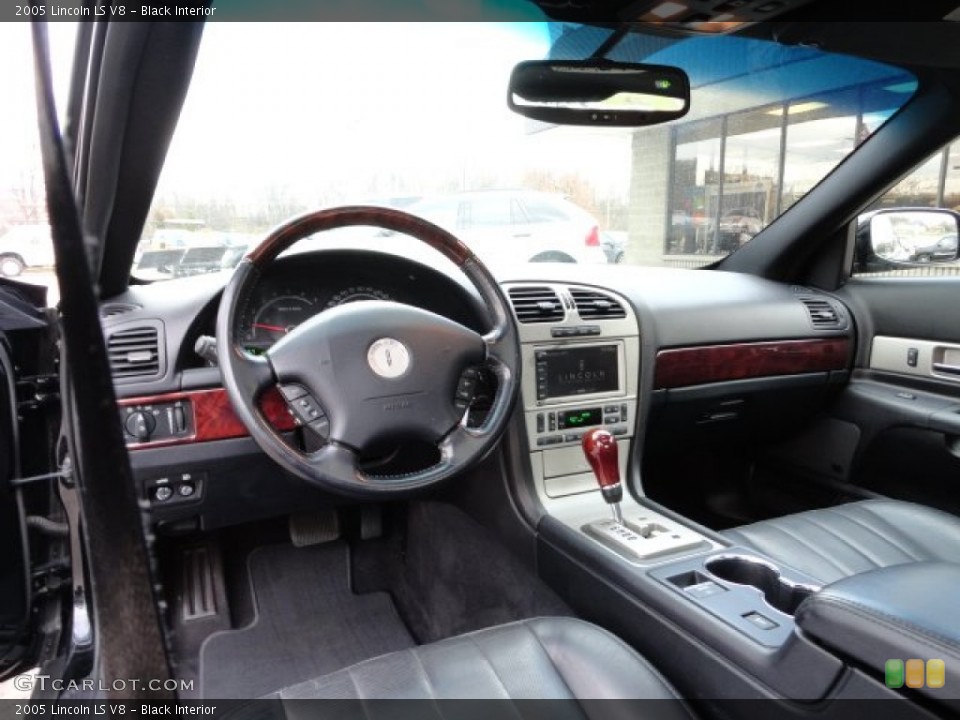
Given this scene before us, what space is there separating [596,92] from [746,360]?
3.51 feet

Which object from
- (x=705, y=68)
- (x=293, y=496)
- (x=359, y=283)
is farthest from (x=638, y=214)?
(x=293, y=496)

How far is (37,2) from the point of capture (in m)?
0.37

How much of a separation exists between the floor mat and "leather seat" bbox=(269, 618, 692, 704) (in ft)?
3.00

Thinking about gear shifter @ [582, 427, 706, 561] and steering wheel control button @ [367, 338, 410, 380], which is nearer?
steering wheel control button @ [367, 338, 410, 380]

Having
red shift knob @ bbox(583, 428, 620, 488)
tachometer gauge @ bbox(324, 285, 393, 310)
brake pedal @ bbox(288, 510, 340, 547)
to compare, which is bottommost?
brake pedal @ bbox(288, 510, 340, 547)

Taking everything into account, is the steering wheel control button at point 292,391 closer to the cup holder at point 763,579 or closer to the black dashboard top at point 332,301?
the black dashboard top at point 332,301

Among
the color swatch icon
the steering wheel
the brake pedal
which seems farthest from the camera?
the brake pedal

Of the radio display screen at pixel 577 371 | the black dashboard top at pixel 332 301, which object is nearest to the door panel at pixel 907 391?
the black dashboard top at pixel 332 301

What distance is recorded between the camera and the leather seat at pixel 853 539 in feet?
5.74

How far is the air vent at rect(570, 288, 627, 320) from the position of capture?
212 cm

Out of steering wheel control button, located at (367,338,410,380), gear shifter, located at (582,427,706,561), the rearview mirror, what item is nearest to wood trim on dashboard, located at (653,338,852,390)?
gear shifter, located at (582,427,706,561)

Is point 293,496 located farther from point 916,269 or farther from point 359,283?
point 916,269

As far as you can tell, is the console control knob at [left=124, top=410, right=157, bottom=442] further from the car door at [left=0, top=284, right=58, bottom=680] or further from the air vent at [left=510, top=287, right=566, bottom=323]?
the air vent at [left=510, top=287, right=566, bottom=323]

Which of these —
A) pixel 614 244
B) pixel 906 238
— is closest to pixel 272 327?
pixel 614 244
